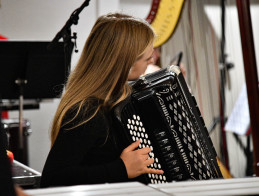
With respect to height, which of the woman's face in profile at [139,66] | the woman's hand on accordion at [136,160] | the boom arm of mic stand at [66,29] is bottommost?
the woman's hand on accordion at [136,160]

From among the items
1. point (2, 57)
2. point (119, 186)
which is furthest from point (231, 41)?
point (119, 186)

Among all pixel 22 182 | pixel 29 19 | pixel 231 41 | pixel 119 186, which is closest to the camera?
pixel 119 186

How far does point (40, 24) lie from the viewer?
15.0ft

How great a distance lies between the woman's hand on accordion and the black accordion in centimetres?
2

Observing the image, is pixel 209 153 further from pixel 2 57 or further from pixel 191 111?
pixel 2 57

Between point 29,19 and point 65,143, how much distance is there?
11.0 ft

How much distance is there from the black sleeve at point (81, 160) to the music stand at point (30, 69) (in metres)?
1.17

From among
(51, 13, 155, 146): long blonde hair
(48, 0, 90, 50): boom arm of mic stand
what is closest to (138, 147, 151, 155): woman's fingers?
(51, 13, 155, 146): long blonde hair

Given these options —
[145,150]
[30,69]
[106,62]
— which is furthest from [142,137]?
[30,69]

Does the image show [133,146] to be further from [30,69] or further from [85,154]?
A: [30,69]


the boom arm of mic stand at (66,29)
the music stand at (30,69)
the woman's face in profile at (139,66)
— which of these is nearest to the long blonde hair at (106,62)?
the woman's face in profile at (139,66)

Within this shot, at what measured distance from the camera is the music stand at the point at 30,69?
2.62m

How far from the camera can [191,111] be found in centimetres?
139

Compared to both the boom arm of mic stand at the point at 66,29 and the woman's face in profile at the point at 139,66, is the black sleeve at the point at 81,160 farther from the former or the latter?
the boom arm of mic stand at the point at 66,29
